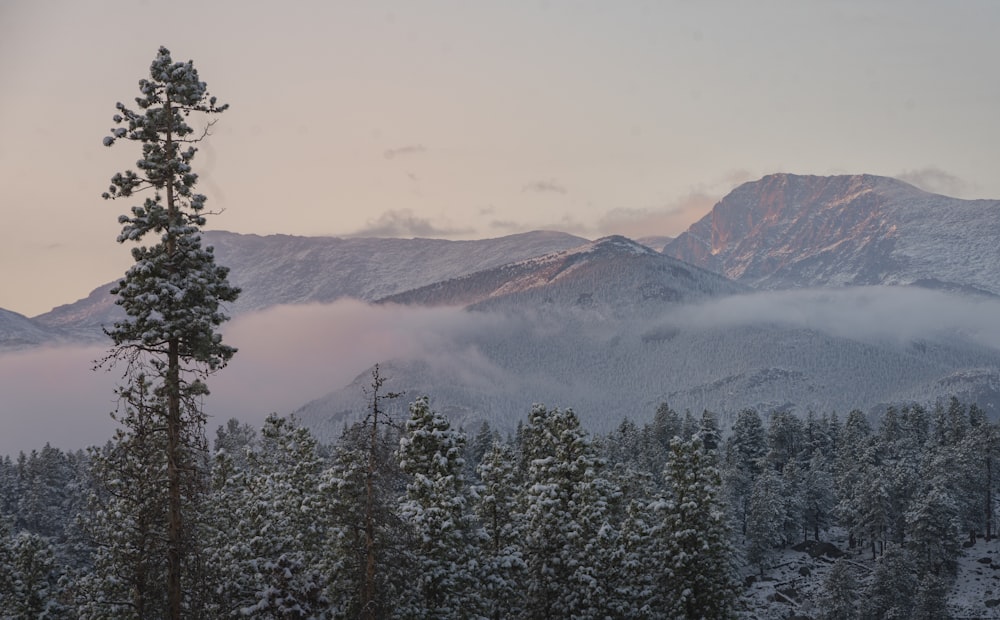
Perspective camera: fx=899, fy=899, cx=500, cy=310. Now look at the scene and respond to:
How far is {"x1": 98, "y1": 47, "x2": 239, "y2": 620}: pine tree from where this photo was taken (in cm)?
2230

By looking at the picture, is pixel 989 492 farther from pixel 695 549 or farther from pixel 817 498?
pixel 695 549

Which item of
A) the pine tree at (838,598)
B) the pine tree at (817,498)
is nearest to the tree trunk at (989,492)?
the pine tree at (817,498)

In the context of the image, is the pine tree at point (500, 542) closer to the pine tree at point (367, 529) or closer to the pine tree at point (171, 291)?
the pine tree at point (367, 529)

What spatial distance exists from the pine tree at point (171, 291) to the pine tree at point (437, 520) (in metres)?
11.1

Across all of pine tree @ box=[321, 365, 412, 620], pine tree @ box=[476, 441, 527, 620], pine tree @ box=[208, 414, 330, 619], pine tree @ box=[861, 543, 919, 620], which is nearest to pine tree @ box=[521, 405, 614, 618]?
pine tree @ box=[476, 441, 527, 620]

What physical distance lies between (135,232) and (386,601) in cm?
1547

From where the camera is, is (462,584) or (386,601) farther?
(462,584)

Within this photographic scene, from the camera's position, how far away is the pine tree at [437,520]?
1281 inches

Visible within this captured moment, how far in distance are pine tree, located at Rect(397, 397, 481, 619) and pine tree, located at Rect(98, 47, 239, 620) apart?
1113 centimetres

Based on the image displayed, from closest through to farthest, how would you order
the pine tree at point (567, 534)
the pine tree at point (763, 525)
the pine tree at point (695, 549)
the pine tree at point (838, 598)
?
the pine tree at point (567, 534) → the pine tree at point (695, 549) → the pine tree at point (838, 598) → the pine tree at point (763, 525)

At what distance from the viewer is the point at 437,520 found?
3309 cm

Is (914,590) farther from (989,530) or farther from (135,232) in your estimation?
(135,232)

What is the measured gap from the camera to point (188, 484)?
894 inches

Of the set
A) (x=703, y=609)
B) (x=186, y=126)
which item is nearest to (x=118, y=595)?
(x=186, y=126)
